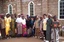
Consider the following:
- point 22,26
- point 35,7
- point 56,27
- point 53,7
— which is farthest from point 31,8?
point 56,27

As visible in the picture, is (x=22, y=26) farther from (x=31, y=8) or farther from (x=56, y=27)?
(x=31, y=8)

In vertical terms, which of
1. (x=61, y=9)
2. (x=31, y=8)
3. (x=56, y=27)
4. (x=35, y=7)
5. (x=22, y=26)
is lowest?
(x=22, y=26)

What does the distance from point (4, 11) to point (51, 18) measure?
542 inches

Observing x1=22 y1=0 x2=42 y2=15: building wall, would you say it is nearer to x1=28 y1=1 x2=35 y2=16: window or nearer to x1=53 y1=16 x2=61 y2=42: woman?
x1=28 y1=1 x2=35 y2=16: window

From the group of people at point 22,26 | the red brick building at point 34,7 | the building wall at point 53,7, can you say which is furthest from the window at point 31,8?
the group of people at point 22,26

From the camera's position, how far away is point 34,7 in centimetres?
2384

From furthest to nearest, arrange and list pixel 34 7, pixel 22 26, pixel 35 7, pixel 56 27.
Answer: pixel 34 7 → pixel 35 7 → pixel 22 26 → pixel 56 27

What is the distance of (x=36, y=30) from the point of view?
14.8 meters

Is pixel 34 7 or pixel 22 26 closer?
pixel 22 26

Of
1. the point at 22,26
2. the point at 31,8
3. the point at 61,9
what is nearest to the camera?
the point at 22,26

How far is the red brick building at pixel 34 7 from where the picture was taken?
2272 centimetres

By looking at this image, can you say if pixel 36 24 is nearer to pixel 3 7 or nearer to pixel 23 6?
pixel 23 6

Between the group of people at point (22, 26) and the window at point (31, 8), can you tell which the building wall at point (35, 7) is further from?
the group of people at point (22, 26)

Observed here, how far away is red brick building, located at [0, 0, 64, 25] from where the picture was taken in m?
22.7
